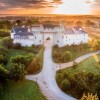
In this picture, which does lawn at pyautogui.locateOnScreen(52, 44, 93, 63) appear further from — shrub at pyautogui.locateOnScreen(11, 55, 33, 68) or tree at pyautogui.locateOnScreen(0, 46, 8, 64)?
tree at pyautogui.locateOnScreen(0, 46, 8, 64)

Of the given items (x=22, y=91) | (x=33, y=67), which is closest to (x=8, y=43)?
(x=33, y=67)

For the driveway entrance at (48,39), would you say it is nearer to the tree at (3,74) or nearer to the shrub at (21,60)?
the shrub at (21,60)

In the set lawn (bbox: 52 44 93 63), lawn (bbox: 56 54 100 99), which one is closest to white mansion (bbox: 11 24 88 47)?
lawn (bbox: 52 44 93 63)

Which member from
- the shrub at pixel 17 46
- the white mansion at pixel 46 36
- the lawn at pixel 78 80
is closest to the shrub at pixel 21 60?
the lawn at pixel 78 80

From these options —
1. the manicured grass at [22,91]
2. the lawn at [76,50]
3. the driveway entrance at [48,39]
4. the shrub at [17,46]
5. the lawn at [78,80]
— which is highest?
the driveway entrance at [48,39]

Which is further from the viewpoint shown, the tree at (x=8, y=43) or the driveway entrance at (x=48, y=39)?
the driveway entrance at (x=48, y=39)

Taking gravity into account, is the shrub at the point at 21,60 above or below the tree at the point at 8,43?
below

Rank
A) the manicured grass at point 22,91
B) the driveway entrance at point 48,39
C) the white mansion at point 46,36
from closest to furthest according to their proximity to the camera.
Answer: the manicured grass at point 22,91, the white mansion at point 46,36, the driveway entrance at point 48,39
